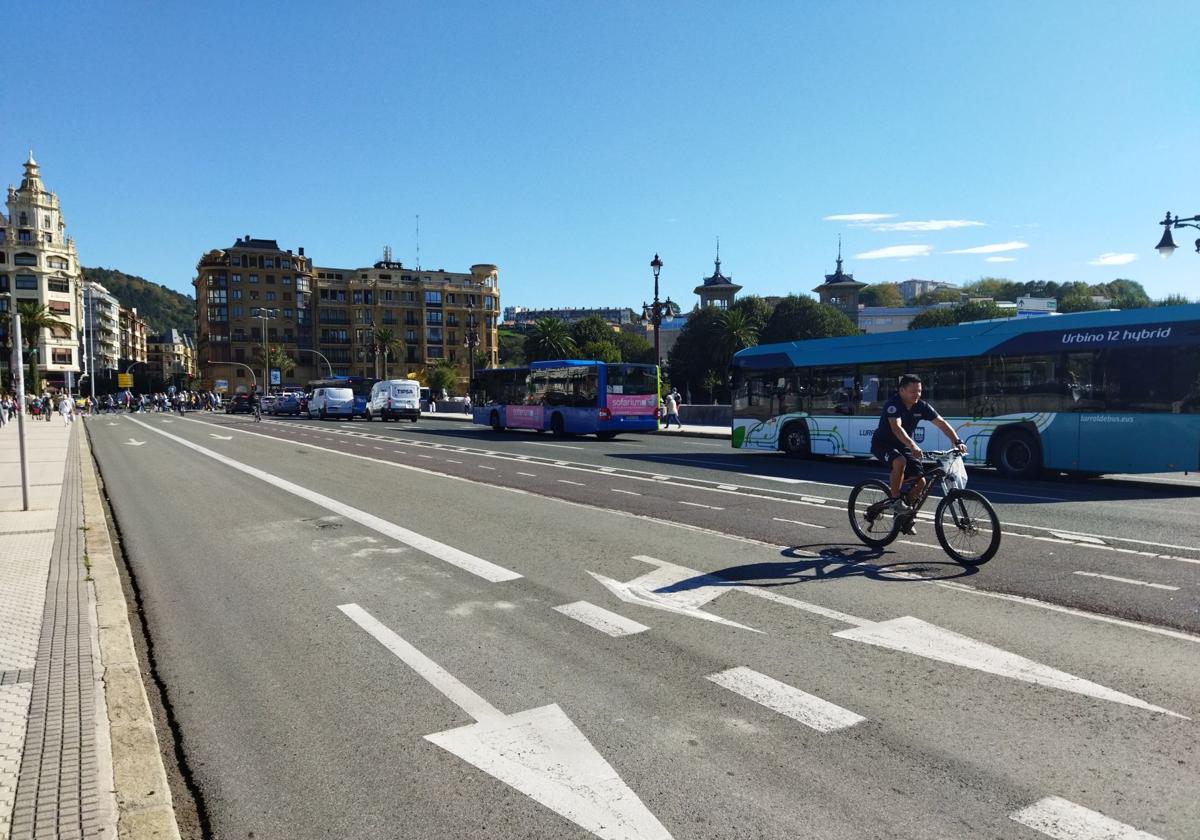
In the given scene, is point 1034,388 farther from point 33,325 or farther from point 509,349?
point 509,349

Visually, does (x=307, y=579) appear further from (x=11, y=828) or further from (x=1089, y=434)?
(x=1089, y=434)

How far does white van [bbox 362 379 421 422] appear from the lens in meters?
47.2

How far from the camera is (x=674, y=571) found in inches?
292

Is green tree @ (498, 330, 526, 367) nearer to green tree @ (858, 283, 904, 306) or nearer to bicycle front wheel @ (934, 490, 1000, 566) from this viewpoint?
green tree @ (858, 283, 904, 306)

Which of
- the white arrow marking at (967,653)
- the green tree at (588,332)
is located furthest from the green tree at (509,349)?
the white arrow marking at (967,653)

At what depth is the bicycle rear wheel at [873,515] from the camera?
8341 mm

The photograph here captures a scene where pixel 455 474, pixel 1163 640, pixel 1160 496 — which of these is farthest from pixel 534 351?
pixel 1163 640

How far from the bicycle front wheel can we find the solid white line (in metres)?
5.23

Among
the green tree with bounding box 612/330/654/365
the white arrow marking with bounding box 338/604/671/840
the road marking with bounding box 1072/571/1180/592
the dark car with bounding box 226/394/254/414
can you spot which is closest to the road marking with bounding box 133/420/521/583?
the white arrow marking with bounding box 338/604/671/840

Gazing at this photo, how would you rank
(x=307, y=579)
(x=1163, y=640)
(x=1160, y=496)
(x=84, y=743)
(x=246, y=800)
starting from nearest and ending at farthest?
(x=246, y=800), (x=84, y=743), (x=1163, y=640), (x=307, y=579), (x=1160, y=496)

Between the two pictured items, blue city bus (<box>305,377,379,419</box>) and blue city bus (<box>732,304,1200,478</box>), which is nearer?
blue city bus (<box>732,304,1200,478</box>)

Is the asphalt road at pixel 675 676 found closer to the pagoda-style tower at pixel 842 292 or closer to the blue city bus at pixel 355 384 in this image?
the blue city bus at pixel 355 384

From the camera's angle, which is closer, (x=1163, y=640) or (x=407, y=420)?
(x=1163, y=640)

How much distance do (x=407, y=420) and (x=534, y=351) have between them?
123 ft
